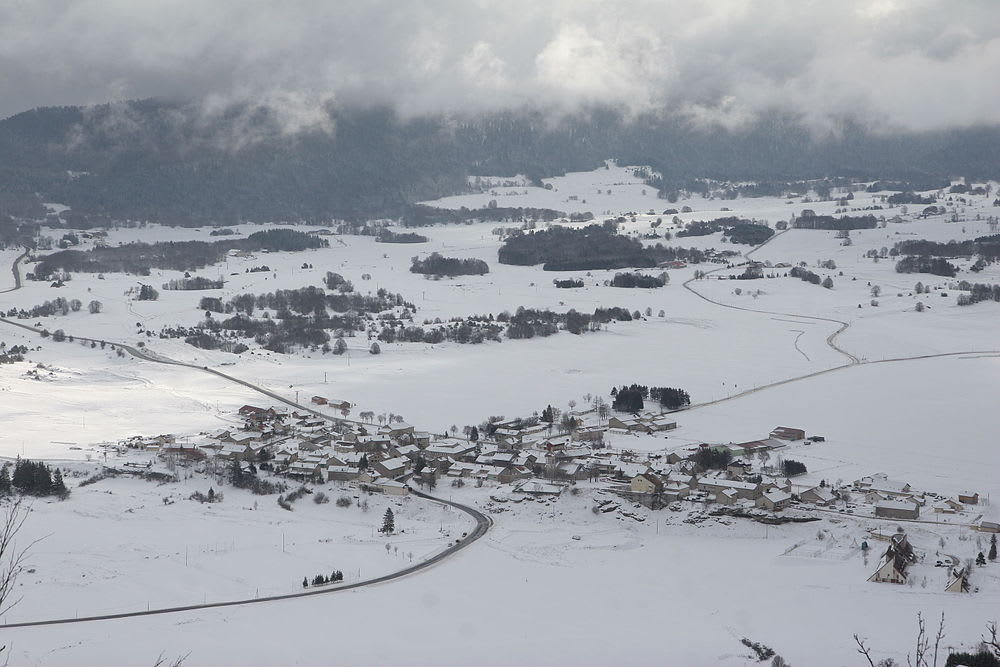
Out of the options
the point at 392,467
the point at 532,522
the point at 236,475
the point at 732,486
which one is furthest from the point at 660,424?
the point at 236,475

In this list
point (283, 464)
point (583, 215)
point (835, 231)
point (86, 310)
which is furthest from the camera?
point (583, 215)

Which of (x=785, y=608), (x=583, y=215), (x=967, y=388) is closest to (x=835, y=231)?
(x=583, y=215)

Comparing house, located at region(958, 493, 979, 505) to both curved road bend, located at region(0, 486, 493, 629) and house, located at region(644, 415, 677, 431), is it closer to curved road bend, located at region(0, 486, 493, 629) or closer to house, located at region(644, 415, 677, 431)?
house, located at region(644, 415, 677, 431)

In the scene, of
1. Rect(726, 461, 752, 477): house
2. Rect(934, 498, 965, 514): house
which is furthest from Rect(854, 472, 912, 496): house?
Rect(726, 461, 752, 477): house

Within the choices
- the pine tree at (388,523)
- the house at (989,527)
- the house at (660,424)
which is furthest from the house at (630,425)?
the house at (989,527)

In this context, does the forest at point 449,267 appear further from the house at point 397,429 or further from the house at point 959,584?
the house at point 959,584

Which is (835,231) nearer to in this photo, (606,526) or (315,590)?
(606,526)
